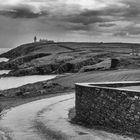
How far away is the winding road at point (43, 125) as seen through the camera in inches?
843

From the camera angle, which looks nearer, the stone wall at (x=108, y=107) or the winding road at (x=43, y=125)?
the stone wall at (x=108, y=107)

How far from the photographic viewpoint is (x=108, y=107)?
2258 centimetres

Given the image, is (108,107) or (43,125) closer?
(108,107)

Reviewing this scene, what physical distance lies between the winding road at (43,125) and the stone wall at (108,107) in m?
0.96

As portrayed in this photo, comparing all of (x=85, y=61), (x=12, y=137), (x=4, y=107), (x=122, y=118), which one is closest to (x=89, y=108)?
(x=122, y=118)

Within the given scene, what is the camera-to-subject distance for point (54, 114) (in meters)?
29.8

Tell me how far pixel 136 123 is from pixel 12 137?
716 cm

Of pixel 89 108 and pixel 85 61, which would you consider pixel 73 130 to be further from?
pixel 85 61

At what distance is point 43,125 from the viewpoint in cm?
2528

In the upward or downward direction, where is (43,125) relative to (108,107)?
downward

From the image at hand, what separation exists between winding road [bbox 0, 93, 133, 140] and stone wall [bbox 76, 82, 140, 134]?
0.96 metres

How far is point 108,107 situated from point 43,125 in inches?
202

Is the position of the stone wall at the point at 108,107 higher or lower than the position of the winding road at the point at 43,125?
higher

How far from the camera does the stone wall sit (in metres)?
20.7
